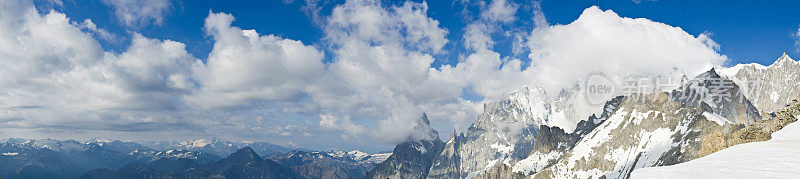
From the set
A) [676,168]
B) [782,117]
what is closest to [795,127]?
[782,117]

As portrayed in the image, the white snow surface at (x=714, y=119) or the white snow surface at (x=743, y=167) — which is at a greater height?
the white snow surface at (x=714, y=119)

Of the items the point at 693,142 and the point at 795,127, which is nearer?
the point at 795,127

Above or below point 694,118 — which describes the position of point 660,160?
below

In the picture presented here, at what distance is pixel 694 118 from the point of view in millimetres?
193375

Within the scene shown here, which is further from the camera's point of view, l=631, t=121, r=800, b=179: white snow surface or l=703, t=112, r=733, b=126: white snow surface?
l=703, t=112, r=733, b=126: white snow surface

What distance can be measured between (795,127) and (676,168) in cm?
2188

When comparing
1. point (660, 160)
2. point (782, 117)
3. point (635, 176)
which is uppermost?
point (782, 117)

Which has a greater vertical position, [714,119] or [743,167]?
A: [714,119]

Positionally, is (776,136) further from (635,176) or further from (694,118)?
(694,118)

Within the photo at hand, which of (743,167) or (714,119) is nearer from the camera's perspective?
(743,167)

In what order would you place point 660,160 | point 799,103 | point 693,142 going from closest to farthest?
point 799,103 < point 693,142 < point 660,160

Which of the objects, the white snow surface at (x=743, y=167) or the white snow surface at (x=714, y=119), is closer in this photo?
the white snow surface at (x=743, y=167)

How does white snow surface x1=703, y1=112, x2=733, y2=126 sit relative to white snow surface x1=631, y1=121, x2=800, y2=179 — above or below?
above

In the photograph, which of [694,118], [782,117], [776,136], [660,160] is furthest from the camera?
[694,118]
